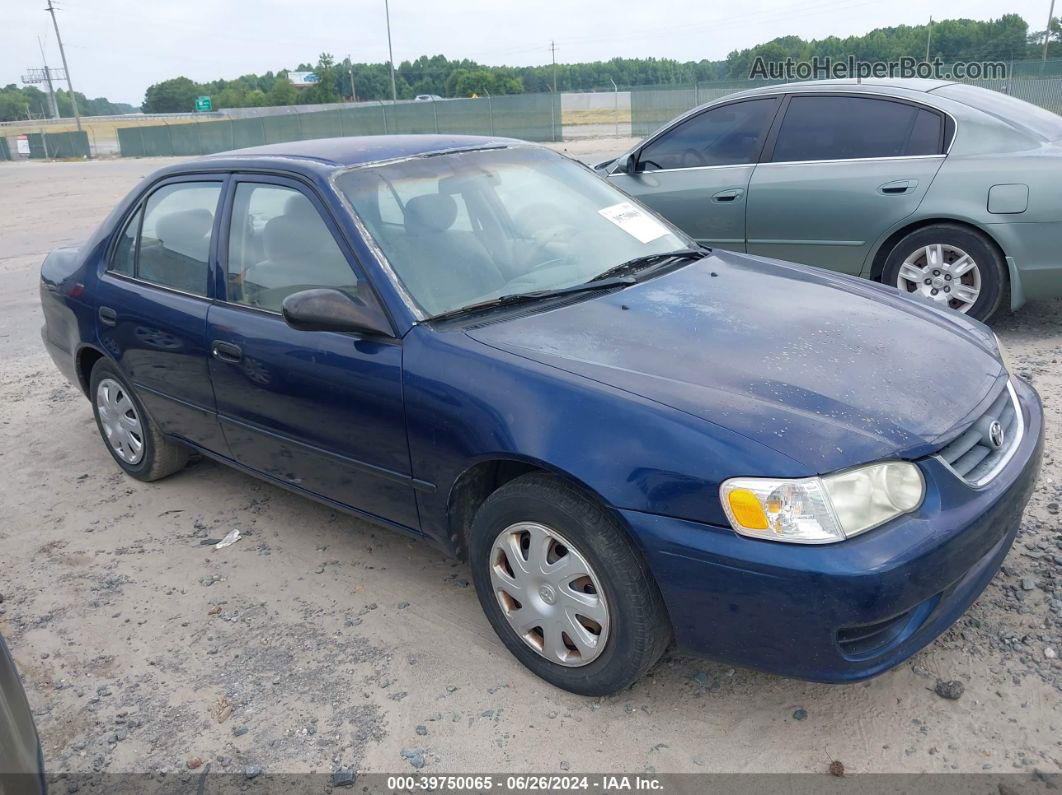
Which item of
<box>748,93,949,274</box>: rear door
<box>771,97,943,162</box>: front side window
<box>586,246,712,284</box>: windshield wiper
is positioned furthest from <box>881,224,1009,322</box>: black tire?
<box>586,246,712,284</box>: windshield wiper

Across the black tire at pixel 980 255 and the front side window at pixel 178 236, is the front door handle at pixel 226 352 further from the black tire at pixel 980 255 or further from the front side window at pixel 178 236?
the black tire at pixel 980 255

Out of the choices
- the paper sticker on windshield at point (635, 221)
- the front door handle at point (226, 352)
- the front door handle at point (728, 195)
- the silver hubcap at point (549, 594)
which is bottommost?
the silver hubcap at point (549, 594)

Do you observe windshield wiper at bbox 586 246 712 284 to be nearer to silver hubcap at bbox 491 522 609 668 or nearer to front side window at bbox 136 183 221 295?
silver hubcap at bbox 491 522 609 668

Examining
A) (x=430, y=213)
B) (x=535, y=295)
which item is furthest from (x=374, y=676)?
(x=430, y=213)

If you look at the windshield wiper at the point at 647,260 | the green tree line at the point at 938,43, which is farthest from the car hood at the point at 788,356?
the green tree line at the point at 938,43

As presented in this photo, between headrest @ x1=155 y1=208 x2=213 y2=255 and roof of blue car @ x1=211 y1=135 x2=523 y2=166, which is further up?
roof of blue car @ x1=211 y1=135 x2=523 y2=166

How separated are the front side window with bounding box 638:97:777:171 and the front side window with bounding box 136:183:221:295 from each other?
3613 millimetres

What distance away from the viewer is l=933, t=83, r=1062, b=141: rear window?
5.61 m

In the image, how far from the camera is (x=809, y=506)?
225 centimetres

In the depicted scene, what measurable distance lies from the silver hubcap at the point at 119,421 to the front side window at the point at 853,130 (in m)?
4.48

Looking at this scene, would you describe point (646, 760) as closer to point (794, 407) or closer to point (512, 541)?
point (512, 541)

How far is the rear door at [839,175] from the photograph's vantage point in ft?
18.8

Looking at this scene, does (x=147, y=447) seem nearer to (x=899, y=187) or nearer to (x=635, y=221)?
(x=635, y=221)

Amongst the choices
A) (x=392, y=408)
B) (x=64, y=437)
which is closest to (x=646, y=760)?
(x=392, y=408)
